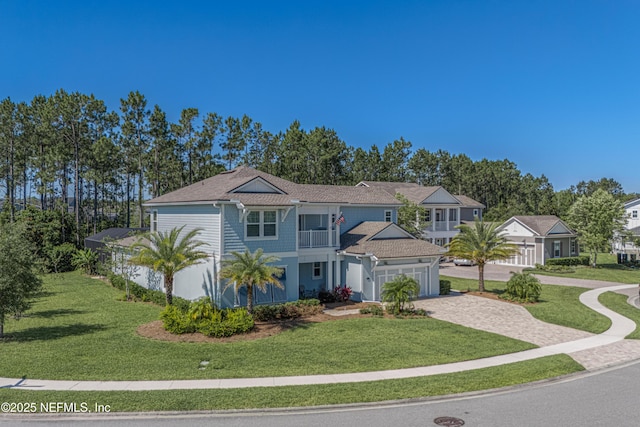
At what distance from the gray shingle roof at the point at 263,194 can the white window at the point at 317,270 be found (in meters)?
3.82

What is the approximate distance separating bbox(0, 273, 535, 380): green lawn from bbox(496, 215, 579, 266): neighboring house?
98.4ft

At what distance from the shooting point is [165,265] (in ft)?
66.6

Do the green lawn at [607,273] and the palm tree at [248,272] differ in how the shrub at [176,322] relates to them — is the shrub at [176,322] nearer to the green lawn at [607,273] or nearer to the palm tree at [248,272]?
the palm tree at [248,272]

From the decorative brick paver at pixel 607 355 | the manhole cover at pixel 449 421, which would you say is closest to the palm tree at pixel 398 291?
the decorative brick paver at pixel 607 355

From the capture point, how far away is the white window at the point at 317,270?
89.7 feet

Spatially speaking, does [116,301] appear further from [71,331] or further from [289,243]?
[289,243]

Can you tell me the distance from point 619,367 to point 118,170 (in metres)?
49.6

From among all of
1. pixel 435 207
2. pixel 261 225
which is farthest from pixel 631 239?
→ pixel 261 225

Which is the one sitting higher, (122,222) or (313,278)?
(122,222)

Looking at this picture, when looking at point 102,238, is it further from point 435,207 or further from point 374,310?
point 435,207

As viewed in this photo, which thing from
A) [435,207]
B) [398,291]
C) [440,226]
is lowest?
[398,291]

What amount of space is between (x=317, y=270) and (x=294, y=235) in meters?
3.96

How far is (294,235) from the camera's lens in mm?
24453

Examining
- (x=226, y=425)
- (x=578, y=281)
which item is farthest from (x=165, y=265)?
(x=578, y=281)
